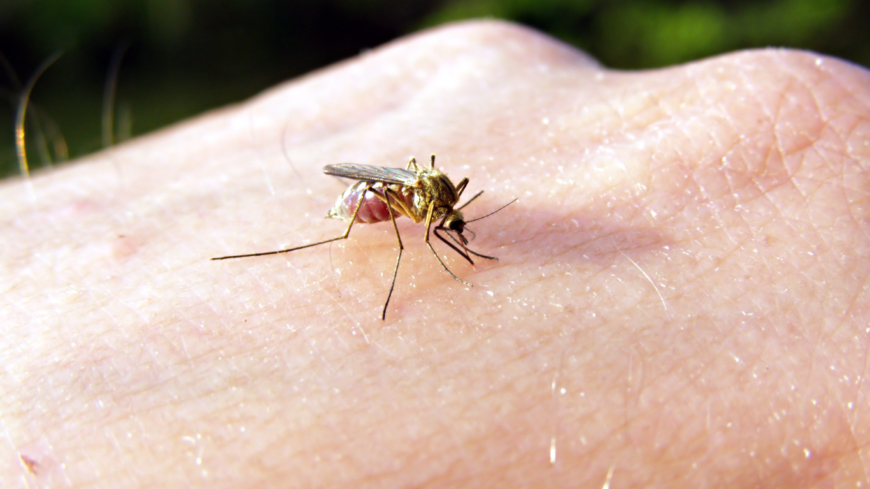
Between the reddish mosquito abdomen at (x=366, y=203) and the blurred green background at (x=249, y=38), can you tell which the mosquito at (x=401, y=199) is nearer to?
the reddish mosquito abdomen at (x=366, y=203)

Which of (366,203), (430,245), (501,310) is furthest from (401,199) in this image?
(501,310)

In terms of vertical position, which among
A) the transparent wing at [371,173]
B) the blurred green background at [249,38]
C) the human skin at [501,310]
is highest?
the transparent wing at [371,173]

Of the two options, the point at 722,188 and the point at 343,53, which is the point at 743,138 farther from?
the point at 343,53

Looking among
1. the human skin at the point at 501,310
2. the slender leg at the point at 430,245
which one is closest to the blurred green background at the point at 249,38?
the human skin at the point at 501,310

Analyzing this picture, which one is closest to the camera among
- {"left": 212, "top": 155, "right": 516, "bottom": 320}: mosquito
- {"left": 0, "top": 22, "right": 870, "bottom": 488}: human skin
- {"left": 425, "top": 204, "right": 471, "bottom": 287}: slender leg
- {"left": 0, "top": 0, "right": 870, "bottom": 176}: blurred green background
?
{"left": 0, "top": 22, "right": 870, "bottom": 488}: human skin

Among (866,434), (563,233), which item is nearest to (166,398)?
(563,233)

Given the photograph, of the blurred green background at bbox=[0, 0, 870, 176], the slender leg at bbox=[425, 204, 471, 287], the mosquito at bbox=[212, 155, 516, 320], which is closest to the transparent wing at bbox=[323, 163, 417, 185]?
the mosquito at bbox=[212, 155, 516, 320]

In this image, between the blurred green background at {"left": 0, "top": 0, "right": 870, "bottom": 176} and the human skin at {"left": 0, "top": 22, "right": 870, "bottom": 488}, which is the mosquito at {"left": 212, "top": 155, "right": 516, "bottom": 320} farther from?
the blurred green background at {"left": 0, "top": 0, "right": 870, "bottom": 176}
